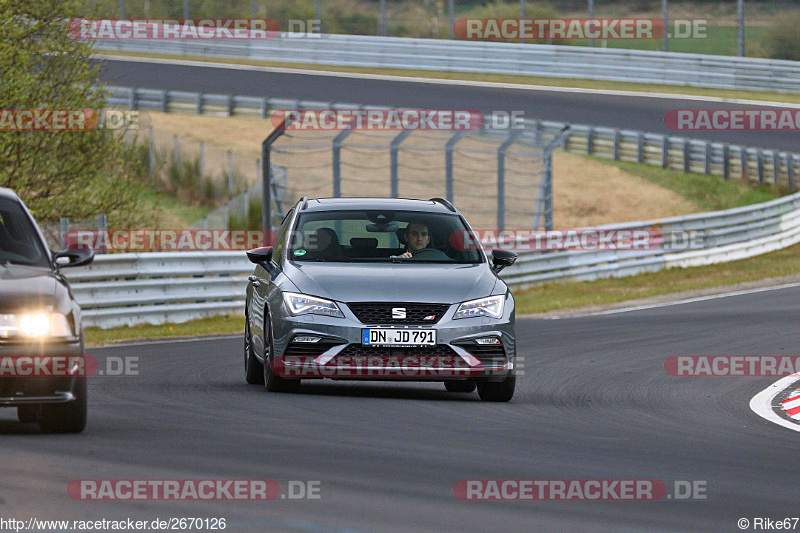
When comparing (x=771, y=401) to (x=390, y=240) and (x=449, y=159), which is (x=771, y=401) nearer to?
(x=390, y=240)

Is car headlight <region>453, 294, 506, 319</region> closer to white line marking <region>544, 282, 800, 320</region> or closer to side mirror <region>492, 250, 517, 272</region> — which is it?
side mirror <region>492, 250, 517, 272</region>

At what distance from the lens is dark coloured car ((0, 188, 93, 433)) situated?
850 centimetres

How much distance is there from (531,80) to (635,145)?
663cm

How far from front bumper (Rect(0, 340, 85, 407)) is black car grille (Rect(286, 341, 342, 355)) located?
256 centimetres

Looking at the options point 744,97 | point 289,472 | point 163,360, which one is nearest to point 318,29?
point 744,97

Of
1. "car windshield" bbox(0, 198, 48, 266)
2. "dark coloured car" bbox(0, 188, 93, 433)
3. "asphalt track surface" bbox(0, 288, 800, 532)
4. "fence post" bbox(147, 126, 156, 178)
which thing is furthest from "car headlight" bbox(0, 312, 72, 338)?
"fence post" bbox(147, 126, 156, 178)

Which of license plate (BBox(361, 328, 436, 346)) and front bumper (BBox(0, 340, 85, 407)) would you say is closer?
front bumper (BBox(0, 340, 85, 407))

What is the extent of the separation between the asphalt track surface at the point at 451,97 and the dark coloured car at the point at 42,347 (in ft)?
105

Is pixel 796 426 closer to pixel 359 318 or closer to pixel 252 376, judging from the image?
pixel 359 318

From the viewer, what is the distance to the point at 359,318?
11.0 metres

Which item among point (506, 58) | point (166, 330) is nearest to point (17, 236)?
point (166, 330)

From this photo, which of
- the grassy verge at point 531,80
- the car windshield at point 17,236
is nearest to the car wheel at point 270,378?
the car windshield at point 17,236

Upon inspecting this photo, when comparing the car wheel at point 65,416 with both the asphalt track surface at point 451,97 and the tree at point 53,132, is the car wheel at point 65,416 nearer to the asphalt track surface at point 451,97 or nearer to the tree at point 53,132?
the tree at point 53,132

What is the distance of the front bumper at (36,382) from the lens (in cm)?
848
